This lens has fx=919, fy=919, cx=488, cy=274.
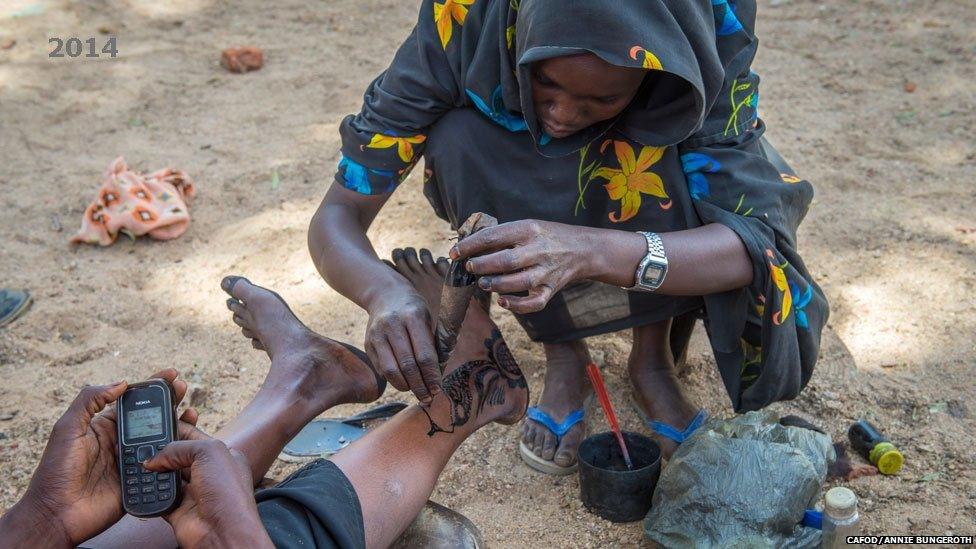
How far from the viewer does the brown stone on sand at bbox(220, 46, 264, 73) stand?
4598 millimetres

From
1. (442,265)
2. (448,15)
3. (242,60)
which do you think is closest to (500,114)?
(448,15)

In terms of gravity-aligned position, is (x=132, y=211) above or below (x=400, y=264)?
below

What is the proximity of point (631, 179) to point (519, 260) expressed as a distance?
1.67 ft

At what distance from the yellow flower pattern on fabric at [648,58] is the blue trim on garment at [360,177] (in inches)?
28.7

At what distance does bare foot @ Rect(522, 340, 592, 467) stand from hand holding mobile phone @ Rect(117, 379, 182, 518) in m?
0.97

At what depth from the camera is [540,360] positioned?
2674mm

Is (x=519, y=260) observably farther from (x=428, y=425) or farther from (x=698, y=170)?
(x=698, y=170)

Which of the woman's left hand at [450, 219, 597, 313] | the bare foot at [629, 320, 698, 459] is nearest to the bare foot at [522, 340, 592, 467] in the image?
the bare foot at [629, 320, 698, 459]

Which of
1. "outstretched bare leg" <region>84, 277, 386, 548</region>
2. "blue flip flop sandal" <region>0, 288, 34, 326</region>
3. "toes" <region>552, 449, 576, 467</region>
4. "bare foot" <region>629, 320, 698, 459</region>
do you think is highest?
"outstretched bare leg" <region>84, 277, 386, 548</region>

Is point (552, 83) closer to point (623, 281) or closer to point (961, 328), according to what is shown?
point (623, 281)

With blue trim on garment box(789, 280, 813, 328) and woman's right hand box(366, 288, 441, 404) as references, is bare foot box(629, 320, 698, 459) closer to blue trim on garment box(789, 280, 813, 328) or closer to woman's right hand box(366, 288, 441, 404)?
blue trim on garment box(789, 280, 813, 328)

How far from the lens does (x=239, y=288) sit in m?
2.27

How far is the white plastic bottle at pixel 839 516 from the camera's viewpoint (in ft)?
5.64

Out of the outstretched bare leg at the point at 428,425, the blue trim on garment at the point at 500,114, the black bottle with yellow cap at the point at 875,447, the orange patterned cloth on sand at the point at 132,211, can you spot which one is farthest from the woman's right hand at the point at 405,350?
the orange patterned cloth on sand at the point at 132,211
